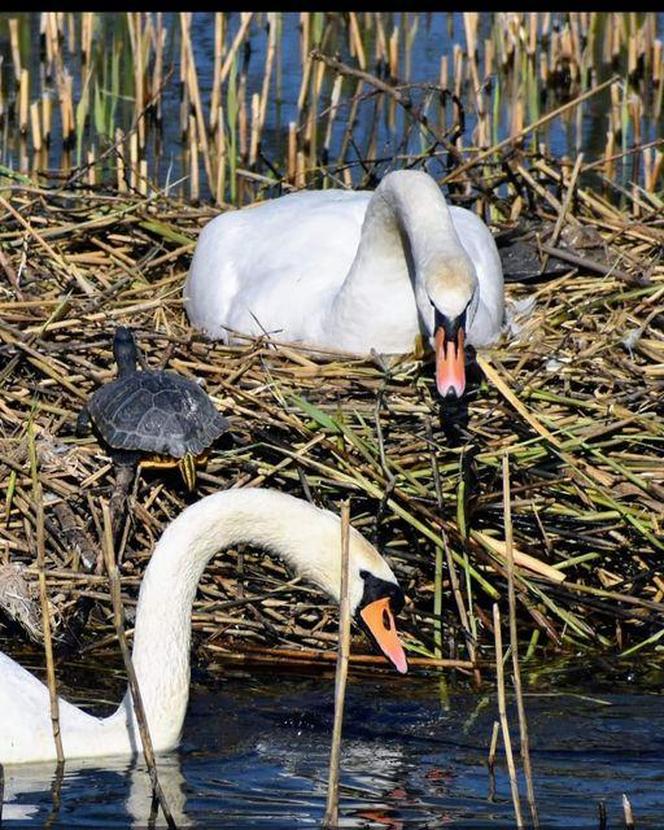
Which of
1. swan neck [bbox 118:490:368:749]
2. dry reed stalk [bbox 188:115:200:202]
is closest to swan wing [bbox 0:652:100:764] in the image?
swan neck [bbox 118:490:368:749]

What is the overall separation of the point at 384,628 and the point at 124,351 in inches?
77.7

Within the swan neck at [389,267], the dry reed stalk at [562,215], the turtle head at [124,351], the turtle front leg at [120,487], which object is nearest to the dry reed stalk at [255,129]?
the dry reed stalk at [562,215]

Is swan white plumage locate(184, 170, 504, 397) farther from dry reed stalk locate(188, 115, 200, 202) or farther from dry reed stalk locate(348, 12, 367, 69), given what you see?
dry reed stalk locate(348, 12, 367, 69)

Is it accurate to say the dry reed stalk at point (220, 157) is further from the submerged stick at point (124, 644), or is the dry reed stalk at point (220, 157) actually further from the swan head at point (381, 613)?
the submerged stick at point (124, 644)

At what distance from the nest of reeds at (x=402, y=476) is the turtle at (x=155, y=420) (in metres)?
0.11

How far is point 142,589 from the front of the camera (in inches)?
189

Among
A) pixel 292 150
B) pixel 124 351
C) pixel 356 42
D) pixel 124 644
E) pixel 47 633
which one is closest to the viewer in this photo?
pixel 124 644

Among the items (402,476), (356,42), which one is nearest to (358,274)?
(402,476)

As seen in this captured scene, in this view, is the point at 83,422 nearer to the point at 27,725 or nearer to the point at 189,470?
the point at 189,470

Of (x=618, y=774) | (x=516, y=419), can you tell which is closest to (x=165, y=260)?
(x=516, y=419)

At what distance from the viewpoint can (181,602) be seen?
15.7 ft

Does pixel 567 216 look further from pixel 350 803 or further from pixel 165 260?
pixel 350 803

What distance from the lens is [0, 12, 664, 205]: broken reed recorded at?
1038 cm

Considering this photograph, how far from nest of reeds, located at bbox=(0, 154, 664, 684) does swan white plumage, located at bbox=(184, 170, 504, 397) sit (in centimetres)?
15
